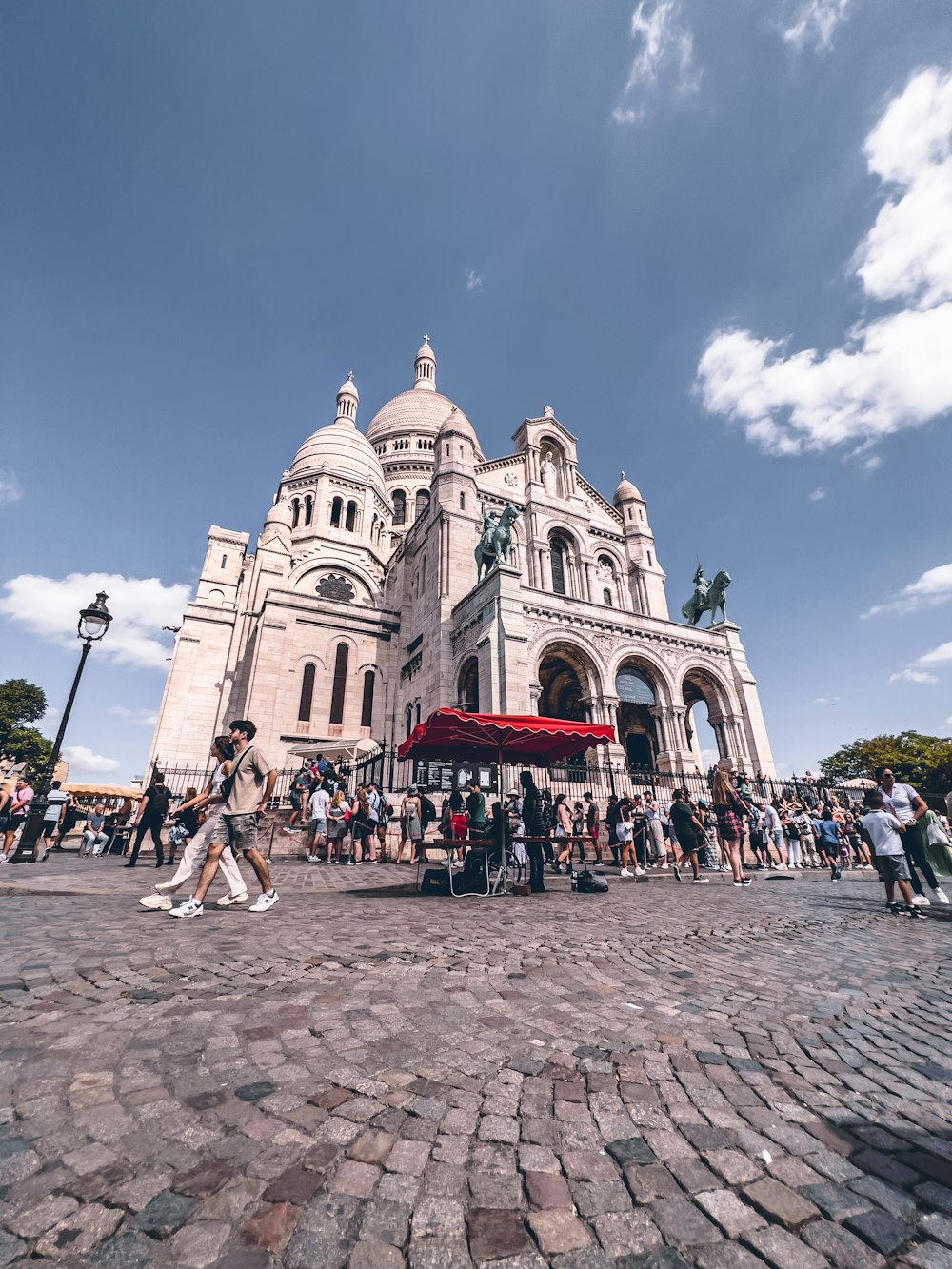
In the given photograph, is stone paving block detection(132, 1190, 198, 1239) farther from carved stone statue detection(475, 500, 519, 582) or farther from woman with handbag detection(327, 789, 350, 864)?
carved stone statue detection(475, 500, 519, 582)

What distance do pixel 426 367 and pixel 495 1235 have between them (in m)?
65.0

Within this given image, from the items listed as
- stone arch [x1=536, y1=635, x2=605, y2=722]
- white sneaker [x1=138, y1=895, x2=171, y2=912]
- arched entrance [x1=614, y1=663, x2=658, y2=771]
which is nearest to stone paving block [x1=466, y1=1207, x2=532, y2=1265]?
white sneaker [x1=138, y1=895, x2=171, y2=912]

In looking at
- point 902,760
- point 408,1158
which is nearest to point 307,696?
point 408,1158

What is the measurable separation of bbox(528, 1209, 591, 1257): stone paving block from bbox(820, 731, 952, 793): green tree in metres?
43.3

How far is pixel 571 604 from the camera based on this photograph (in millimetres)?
20328

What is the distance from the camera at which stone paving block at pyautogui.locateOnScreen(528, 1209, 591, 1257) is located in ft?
4.42

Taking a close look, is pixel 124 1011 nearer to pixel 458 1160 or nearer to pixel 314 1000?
pixel 314 1000

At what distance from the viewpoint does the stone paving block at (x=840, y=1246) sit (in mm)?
1332

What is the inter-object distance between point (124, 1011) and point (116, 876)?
23.7 ft

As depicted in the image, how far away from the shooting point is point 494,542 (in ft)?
68.2

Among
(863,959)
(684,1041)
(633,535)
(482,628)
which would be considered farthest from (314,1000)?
(633,535)

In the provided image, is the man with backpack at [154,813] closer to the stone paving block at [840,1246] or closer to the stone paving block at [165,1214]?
the stone paving block at [165,1214]

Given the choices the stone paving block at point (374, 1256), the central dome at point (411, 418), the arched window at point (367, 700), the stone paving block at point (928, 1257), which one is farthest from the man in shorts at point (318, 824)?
the central dome at point (411, 418)

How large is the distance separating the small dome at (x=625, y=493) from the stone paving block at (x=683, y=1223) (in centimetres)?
3215
